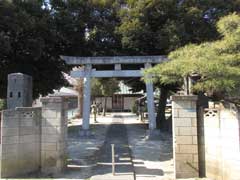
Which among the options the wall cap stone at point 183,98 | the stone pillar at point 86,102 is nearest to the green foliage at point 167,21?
the stone pillar at point 86,102

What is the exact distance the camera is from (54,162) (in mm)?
10008

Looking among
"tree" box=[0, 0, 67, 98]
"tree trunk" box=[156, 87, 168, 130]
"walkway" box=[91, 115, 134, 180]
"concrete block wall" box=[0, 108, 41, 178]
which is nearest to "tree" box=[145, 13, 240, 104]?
"walkway" box=[91, 115, 134, 180]

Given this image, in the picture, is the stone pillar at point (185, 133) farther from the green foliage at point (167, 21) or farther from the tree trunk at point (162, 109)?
the tree trunk at point (162, 109)

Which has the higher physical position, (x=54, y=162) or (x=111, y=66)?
(x=111, y=66)

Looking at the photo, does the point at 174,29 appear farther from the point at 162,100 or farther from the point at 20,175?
the point at 20,175

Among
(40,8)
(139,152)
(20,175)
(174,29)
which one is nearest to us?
(20,175)

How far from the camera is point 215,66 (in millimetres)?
7930

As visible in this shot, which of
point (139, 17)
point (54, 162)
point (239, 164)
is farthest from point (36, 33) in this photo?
point (239, 164)

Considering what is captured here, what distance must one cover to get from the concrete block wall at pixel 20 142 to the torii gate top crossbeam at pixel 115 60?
29.3 feet

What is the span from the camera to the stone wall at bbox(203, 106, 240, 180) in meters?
8.48

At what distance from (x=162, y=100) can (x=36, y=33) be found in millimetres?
8964

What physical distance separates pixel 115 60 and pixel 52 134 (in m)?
9.14

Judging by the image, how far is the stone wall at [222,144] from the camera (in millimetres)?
8484

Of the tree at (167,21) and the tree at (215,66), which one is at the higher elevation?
the tree at (167,21)
